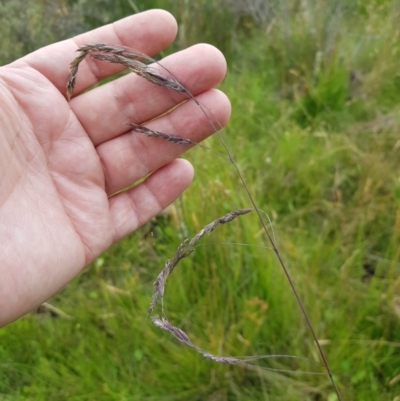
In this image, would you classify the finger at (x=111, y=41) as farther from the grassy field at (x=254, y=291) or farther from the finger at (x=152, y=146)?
the grassy field at (x=254, y=291)

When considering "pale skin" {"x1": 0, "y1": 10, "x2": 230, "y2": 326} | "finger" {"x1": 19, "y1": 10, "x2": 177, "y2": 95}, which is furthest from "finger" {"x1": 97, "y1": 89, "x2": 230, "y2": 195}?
"finger" {"x1": 19, "y1": 10, "x2": 177, "y2": 95}

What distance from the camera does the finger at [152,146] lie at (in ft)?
4.80

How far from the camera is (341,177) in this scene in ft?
7.38

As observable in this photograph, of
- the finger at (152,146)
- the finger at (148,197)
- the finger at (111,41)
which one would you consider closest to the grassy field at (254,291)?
the finger at (148,197)

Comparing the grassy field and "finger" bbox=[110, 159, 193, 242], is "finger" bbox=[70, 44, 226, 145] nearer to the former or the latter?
"finger" bbox=[110, 159, 193, 242]

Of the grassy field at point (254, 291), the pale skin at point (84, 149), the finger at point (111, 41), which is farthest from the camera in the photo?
the grassy field at point (254, 291)

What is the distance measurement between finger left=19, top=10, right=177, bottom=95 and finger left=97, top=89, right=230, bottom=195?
0.23 m

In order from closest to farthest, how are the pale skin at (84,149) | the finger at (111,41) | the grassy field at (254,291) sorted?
the pale skin at (84,149)
the finger at (111,41)
the grassy field at (254,291)

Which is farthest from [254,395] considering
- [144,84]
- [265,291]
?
[144,84]

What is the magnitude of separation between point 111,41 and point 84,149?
1.23 ft

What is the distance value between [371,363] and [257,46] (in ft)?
8.23

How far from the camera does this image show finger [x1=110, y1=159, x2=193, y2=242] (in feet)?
5.14

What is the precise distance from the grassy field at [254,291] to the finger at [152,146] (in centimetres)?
32

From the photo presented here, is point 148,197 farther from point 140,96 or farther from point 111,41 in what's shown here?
point 111,41
